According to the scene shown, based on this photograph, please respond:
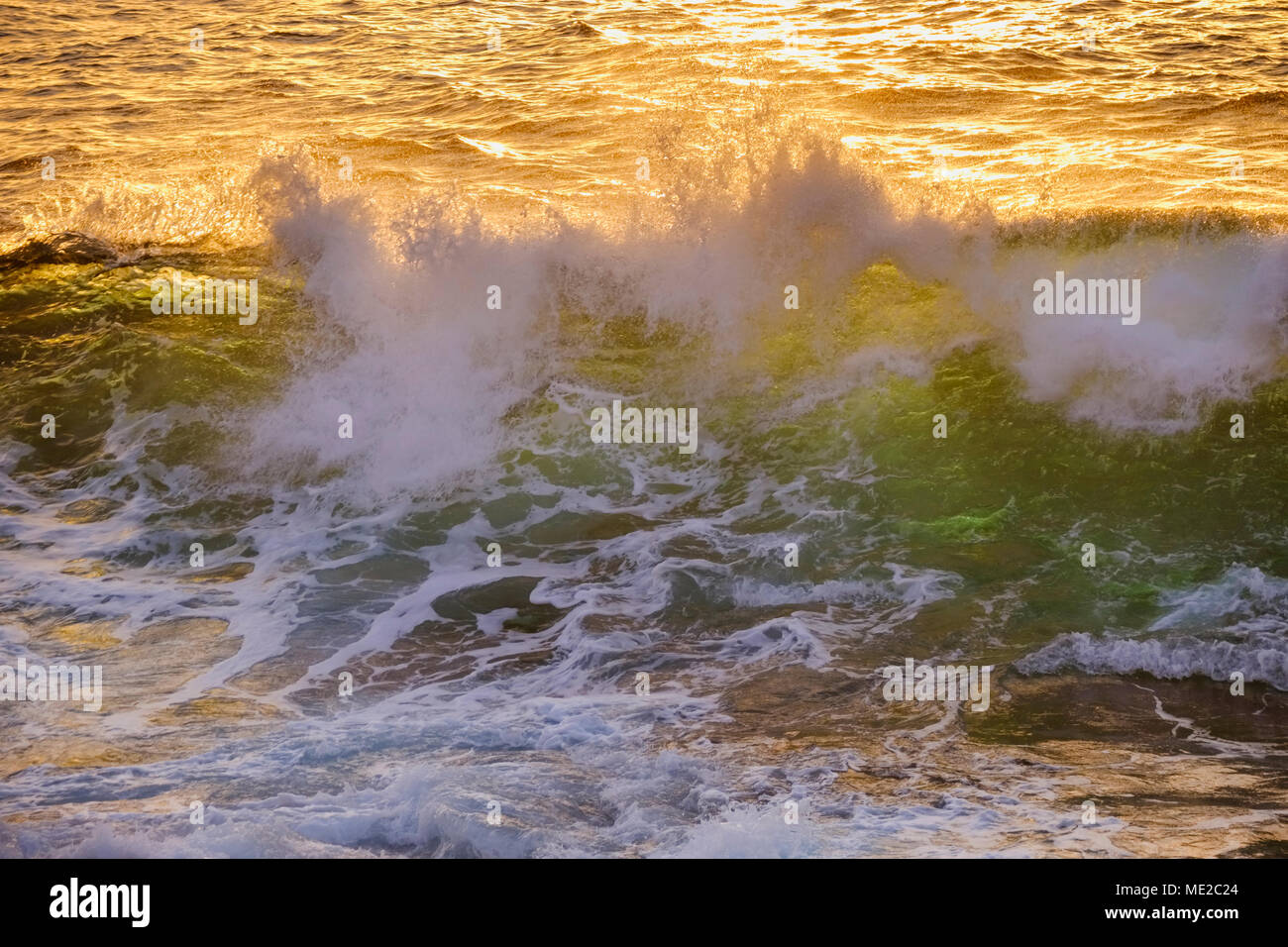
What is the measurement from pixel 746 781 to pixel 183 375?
846cm

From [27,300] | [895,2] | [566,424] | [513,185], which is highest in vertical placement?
[895,2]

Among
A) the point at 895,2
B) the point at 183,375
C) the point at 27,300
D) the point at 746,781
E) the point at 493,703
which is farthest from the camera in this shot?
the point at 895,2

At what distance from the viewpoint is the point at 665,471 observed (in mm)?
10969

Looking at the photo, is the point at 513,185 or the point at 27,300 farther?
the point at 513,185

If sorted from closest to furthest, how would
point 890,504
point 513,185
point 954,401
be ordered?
point 890,504 → point 954,401 → point 513,185

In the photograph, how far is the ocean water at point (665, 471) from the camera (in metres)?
6.80

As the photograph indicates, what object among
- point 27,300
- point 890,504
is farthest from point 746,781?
point 27,300

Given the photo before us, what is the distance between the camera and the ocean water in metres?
6.80

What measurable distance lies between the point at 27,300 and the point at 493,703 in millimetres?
9870

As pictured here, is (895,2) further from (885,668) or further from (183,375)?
(885,668)

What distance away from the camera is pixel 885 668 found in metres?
8.01
